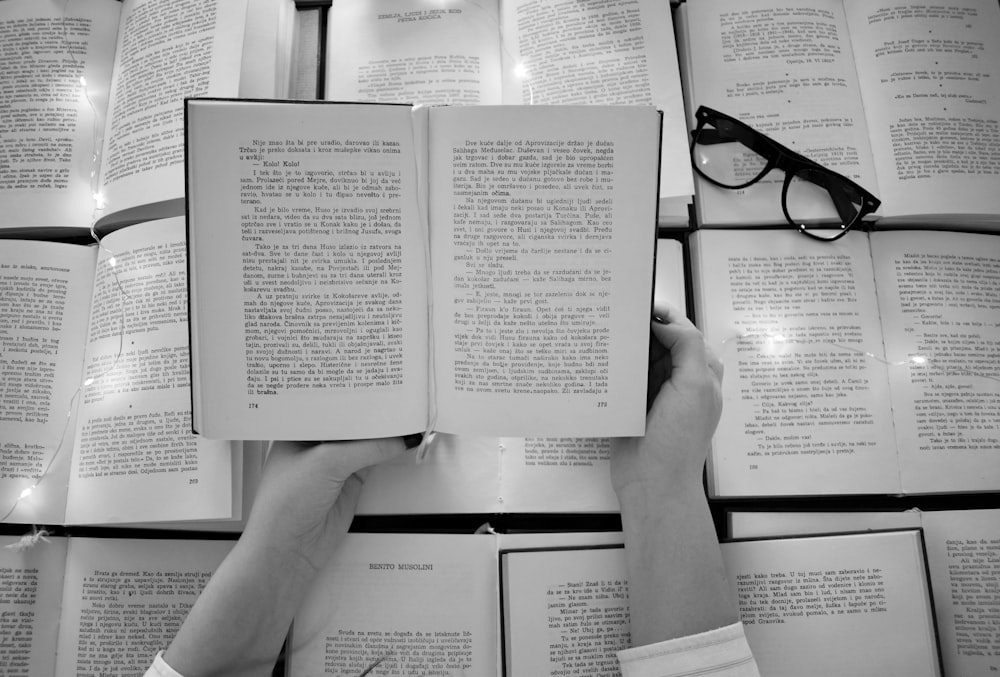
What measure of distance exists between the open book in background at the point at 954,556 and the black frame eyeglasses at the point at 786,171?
0.42 m

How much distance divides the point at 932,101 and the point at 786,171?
0.90 ft

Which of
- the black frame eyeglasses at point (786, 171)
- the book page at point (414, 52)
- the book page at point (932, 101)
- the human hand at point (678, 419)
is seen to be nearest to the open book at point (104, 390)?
the book page at point (414, 52)

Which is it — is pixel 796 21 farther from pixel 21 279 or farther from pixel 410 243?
pixel 21 279

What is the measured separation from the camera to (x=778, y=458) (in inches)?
29.7

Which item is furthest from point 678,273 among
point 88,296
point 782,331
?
point 88,296

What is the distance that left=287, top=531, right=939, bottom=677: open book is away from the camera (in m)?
0.69

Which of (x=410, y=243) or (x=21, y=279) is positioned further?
(x=21, y=279)

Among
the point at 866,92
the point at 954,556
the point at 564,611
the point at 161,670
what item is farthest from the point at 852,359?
the point at 161,670

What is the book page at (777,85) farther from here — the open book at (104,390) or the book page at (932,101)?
the open book at (104,390)

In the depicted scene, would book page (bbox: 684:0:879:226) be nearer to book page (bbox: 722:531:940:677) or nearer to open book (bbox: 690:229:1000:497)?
open book (bbox: 690:229:1000:497)

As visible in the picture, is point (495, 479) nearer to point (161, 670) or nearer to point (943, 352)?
point (161, 670)

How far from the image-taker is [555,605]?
2.26 ft

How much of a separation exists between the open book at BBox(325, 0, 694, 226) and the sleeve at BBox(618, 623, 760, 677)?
1.82 ft

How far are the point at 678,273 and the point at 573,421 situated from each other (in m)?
0.32
